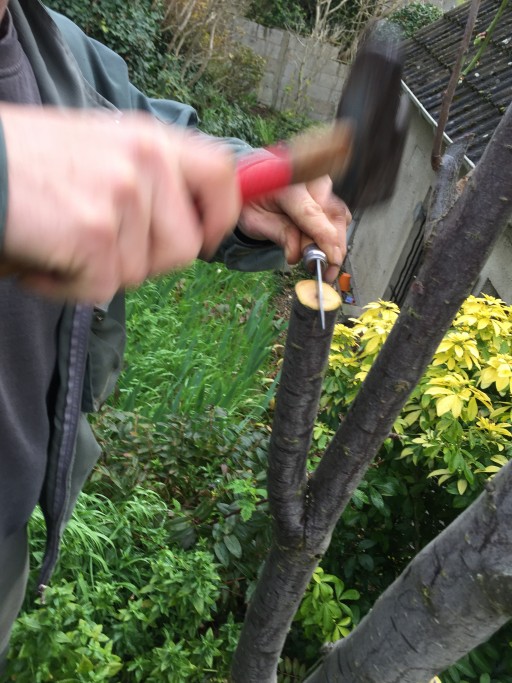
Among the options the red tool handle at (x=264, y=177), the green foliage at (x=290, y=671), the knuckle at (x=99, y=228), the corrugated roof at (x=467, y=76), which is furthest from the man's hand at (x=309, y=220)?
the corrugated roof at (x=467, y=76)

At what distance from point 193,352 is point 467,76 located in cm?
392

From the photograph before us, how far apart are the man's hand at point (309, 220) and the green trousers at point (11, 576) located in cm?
96

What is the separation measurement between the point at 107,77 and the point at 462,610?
1450mm

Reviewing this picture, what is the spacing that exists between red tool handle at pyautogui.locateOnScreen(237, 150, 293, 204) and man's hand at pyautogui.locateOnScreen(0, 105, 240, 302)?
0.20 m

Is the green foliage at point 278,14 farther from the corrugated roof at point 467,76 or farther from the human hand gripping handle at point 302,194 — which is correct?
the human hand gripping handle at point 302,194

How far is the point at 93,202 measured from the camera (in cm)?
60

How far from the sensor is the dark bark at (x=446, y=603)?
1.16 meters

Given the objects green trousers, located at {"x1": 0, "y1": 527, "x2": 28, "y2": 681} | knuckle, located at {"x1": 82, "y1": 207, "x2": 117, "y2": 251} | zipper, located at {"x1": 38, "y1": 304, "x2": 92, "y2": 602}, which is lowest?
green trousers, located at {"x1": 0, "y1": 527, "x2": 28, "y2": 681}

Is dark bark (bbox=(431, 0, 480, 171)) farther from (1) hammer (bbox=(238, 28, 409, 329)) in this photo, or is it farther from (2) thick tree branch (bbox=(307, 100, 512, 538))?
(1) hammer (bbox=(238, 28, 409, 329))

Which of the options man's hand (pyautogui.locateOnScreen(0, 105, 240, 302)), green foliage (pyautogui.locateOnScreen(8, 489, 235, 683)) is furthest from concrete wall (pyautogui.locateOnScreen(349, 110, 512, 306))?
man's hand (pyautogui.locateOnScreen(0, 105, 240, 302))

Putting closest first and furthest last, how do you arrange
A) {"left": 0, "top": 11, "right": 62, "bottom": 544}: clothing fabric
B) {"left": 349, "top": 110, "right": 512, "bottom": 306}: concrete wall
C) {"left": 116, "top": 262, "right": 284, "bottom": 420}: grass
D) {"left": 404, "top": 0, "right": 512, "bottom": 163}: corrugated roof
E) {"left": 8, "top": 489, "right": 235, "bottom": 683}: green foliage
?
{"left": 0, "top": 11, "right": 62, "bottom": 544}: clothing fabric, {"left": 8, "top": 489, "right": 235, "bottom": 683}: green foliage, {"left": 116, "top": 262, "right": 284, "bottom": 420}: grass, {"left": 404, "top": 0, "right": 512, "bottom": 163}: corrugated roof, {"left": 349, "top": 110, "right": 512, "bottom": 306}: concrete wall

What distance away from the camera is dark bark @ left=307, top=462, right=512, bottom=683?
1.16 metres

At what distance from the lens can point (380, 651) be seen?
4.38 feet

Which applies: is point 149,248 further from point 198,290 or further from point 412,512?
point 198,290
